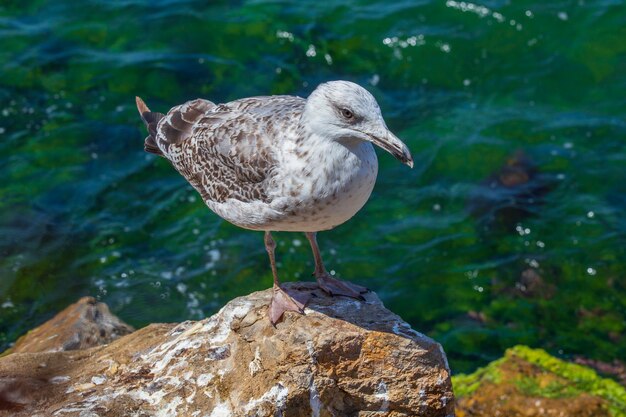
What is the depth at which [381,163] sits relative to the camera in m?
11.4

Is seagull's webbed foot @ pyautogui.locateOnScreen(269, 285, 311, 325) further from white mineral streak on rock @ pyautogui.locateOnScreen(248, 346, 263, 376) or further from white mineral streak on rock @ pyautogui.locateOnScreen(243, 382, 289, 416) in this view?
white mineral streak on rock @ pyautogui.locateOnScreen(243, 382, 289, 416)

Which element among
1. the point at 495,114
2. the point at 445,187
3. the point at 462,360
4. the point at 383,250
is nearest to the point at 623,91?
the point at 495,114

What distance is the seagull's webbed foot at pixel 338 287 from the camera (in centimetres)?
625

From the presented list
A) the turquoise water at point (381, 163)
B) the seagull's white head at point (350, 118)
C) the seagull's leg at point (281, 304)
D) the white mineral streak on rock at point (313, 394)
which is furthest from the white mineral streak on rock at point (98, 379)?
the turquoise water at point (381, 163)

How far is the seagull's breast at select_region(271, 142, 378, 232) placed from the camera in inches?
206

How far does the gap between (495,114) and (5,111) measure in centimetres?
665

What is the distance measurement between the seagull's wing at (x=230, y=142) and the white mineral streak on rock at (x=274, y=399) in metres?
1.20

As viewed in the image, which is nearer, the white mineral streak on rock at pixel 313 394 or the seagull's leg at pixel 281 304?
the white mineral streak on rock at pixel 313 394

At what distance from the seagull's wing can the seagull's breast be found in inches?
8.5

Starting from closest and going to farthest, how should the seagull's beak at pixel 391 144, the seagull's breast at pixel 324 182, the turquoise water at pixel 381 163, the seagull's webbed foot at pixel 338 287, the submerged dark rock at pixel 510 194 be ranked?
the seagull's beak at pixel 391 144, the seagull's breast at pixel 324 182, the seagull's webbed foot at pixel 338 287, the turquoise water at pixel 381 163, the submerged dark rock at pixel 510 194

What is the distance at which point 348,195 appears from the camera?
17.4 feet

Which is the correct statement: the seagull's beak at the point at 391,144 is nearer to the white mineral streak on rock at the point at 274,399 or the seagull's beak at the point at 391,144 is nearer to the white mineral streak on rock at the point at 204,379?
the white mineral streak on rock at the point at 274,399

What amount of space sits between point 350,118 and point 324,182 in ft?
1.38

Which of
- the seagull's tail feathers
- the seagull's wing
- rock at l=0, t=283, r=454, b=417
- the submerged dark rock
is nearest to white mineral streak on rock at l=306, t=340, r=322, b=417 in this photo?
rock at l=0, t=283, r=454, b=417
